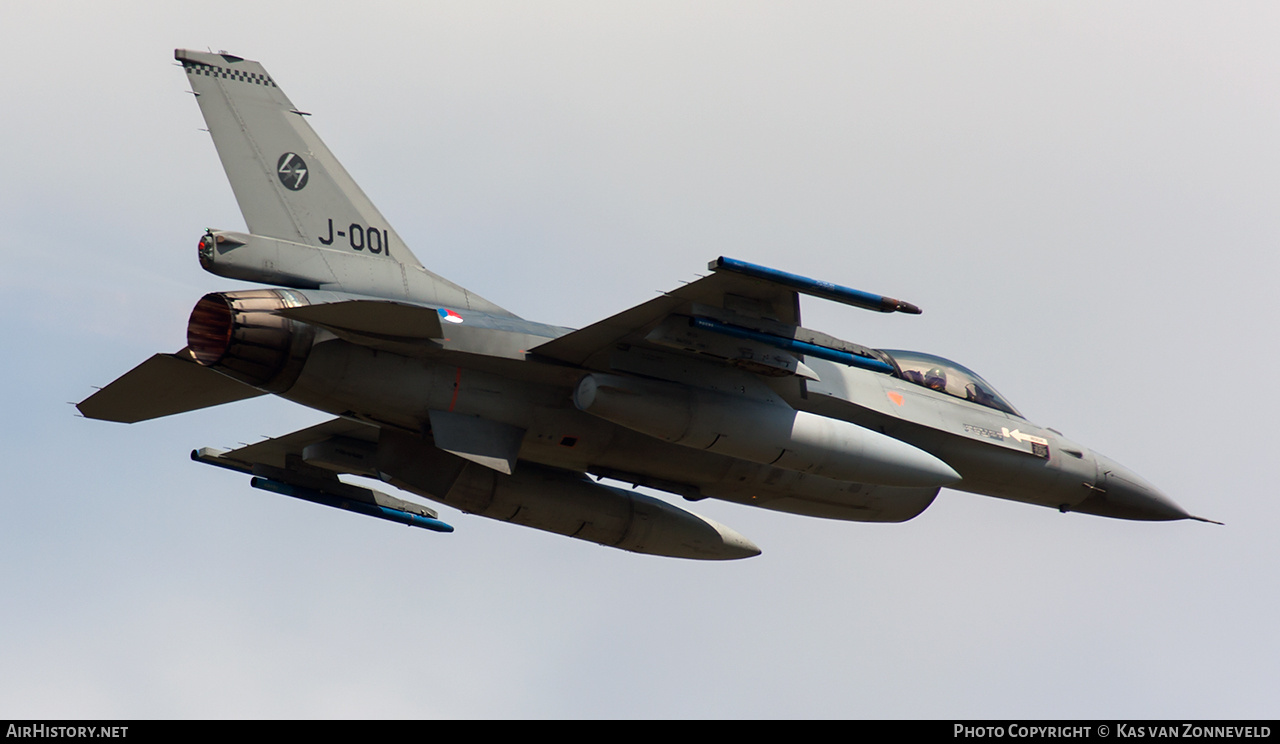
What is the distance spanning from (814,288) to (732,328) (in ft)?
3.78

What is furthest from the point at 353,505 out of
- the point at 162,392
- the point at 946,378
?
the point at 946,378

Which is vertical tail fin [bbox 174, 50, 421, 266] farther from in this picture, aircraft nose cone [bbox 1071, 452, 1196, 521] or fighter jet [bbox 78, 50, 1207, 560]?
aircraft nose cone [bbox 1071, 452, 1196, 521]

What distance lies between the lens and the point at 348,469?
17.3 metres

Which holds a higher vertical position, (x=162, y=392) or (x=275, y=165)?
(x=275, y=165)

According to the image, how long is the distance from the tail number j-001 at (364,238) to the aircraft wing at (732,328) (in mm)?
2157

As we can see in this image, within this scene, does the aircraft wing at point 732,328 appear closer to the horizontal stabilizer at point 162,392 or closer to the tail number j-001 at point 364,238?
the tail number j-001 at point 364,238

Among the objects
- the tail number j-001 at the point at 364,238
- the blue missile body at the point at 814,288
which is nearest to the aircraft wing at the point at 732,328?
the blue missile body at the point at 814,288

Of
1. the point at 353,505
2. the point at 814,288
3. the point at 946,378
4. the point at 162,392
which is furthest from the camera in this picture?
the point at 353,505

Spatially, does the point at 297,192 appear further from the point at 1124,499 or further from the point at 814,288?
the point at 1124,499

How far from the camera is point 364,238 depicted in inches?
591
